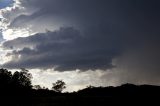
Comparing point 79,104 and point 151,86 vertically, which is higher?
point 151,86

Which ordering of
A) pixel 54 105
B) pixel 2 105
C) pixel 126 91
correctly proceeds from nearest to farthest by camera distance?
pixel 54 105 < pixel 2 105 < pixel 126 91

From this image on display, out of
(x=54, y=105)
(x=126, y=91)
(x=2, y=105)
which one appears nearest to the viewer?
(x=54, y=105)

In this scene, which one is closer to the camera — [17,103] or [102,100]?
[102,100]

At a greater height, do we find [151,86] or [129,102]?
[151,86]

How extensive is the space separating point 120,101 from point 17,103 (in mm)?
43163

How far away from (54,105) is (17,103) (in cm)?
2484

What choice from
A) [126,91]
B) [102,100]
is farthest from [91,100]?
[126,91]

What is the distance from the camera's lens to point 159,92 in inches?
5482

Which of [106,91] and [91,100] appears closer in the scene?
[91,100]

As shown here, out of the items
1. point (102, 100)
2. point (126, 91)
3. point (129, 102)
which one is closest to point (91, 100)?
point (102, 100)

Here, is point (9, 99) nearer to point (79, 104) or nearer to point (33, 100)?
point (33, 100)

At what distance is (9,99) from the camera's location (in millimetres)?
150500

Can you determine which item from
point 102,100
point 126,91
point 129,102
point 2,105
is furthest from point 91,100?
point 2,105

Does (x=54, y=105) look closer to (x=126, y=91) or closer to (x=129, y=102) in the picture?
(x=129, y=102)
